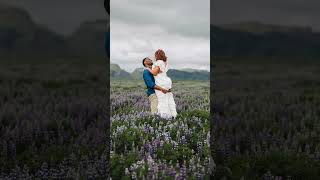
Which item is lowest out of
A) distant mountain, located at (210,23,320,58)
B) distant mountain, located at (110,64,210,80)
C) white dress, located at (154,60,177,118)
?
white dress, located at (154,60,177,118)

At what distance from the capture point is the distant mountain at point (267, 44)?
14.4 metres

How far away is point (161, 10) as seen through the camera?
25.2 ft

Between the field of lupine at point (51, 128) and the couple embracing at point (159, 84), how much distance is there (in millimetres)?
802

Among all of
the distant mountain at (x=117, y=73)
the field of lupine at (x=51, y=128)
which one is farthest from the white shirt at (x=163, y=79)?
the field of lupine at (x=51, y=128)

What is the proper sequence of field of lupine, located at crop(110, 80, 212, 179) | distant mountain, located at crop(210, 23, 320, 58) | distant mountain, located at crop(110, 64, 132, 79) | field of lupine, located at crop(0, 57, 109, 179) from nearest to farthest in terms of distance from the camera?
1. field of lupine, located at crop(0, 57, 109, 179)
2. field of lupine, located at crop(110, 80, 212, 179)
3. distant mountain, located at crop(110, 64, 132, 79)
4. distant mountain, located at crop(210, 23, 320, 58)

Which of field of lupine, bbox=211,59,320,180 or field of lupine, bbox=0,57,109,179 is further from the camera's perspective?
field of lupine, bbox=211,59,320,180

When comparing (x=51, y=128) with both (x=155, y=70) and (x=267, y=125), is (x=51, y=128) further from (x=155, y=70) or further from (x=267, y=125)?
(x=267, y=125)

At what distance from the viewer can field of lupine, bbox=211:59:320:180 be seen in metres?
7.01

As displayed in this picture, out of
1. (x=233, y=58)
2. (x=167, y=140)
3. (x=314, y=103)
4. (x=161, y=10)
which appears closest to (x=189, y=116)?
(x=167, y=140)

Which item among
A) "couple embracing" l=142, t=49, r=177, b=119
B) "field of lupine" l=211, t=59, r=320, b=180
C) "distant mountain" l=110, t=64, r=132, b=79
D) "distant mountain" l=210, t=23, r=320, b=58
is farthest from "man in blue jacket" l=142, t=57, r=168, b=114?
"distant mountain" l=210, t=23, r=320, b=58

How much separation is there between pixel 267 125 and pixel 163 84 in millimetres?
1848

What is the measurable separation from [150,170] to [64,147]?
1248 mm

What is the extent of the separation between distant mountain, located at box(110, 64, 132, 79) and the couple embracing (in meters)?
0.28

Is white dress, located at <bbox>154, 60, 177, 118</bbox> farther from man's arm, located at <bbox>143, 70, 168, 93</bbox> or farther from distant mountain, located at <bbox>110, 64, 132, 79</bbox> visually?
distant mountain, located at <bbox>110, 64, 132, 79</bbox>
